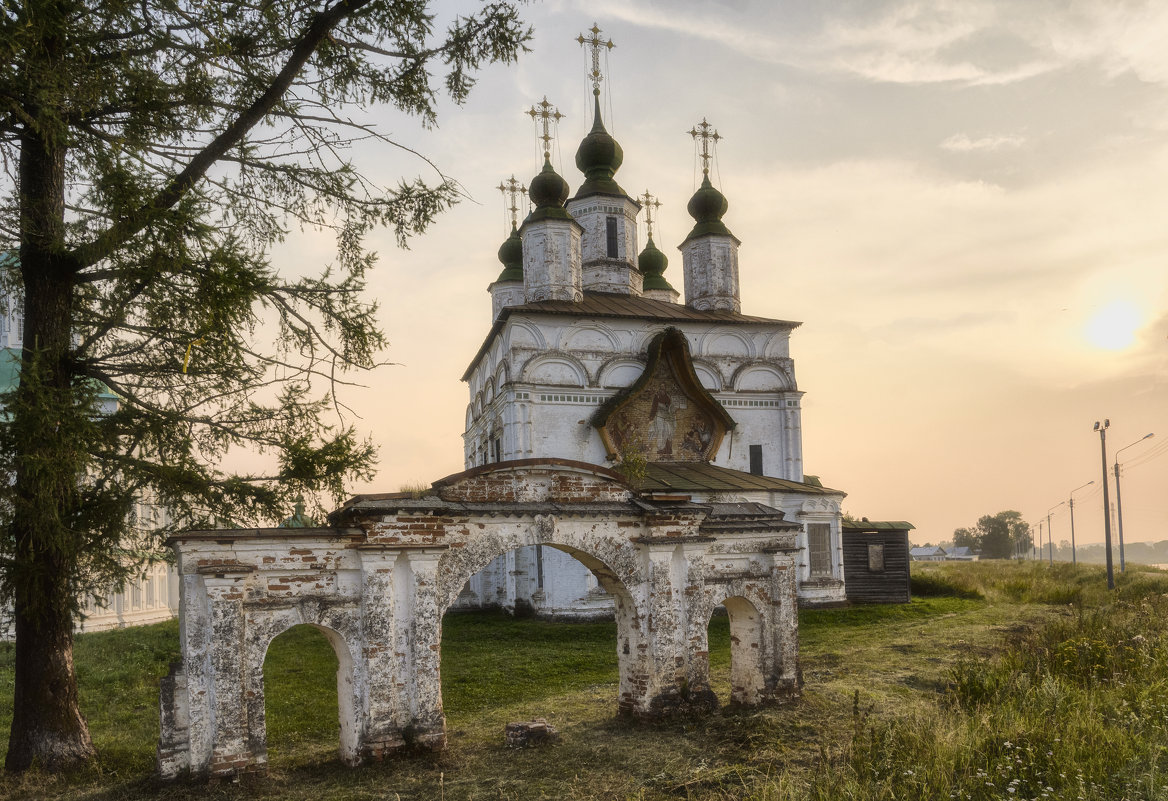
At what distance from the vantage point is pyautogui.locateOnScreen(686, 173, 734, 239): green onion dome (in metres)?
24.9

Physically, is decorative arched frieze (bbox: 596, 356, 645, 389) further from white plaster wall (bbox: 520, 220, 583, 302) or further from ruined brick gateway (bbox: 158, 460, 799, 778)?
ruined brick gateway (bbox: 158, 460, 799, 778)

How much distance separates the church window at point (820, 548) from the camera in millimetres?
21042

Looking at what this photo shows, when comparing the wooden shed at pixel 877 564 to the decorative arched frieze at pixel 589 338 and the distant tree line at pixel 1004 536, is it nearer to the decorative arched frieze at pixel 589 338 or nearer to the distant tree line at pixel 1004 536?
the decorative arched frieze at pixel 589 338

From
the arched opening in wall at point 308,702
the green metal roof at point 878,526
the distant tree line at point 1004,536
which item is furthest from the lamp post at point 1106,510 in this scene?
the distant tree line at point 1004,536

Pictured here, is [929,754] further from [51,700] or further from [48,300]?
[48,300]

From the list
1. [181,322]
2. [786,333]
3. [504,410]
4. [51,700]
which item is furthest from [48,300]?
[786,333]

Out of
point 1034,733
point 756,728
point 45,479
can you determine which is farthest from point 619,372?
point 45,479

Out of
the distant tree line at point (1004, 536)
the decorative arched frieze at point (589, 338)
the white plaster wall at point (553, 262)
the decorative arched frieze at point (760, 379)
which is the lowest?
the distant tree line at point (1004, 536)

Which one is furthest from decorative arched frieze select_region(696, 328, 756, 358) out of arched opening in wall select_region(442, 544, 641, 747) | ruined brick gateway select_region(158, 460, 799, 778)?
ruined brick gateway select_region(158, 460, 799, 778)

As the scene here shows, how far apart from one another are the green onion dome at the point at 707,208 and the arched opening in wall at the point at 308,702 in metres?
15.0

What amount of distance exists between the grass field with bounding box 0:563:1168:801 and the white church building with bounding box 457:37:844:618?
14.3ft

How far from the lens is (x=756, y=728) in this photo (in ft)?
31.2

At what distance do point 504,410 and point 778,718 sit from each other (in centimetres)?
1184

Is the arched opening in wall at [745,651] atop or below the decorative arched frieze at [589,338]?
below
